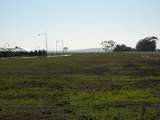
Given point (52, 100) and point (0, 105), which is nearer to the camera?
point (0, 105)

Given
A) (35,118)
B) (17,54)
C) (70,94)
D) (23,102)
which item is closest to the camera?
(35,118)

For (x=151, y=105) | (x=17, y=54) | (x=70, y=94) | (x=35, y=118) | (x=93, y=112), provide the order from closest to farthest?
(x=35, y=118) → (x=93, y=112) → (x=151, y=105) → (x=70, y=94) → (x=17, y=54)

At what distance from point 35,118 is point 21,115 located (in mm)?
819

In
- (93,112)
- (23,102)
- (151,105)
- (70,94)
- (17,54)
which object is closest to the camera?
(93,112)

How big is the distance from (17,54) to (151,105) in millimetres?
99187

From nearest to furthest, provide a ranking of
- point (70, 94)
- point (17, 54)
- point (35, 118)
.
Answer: point (35, 118) → point (70, 94) → point (17, 54)

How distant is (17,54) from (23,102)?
97222mm

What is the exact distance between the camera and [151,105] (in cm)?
1591

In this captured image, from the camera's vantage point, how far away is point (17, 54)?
113000 mm

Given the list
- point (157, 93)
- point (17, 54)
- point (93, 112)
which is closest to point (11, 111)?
point (93, 112)

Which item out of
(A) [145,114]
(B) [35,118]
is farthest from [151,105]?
(B) [35,118]

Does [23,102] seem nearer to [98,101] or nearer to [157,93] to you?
[98,101]

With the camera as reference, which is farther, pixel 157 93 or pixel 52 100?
pixel 157 93

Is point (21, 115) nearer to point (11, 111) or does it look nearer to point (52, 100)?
point (11, 111)
